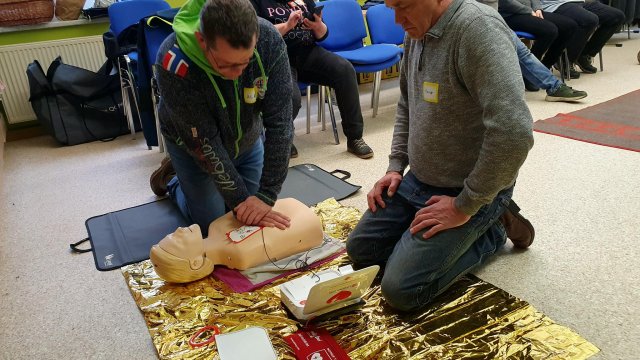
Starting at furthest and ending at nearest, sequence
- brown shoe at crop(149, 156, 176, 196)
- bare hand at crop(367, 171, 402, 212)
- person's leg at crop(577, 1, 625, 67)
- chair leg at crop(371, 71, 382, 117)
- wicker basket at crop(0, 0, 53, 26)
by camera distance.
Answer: person's leg at crop(577, 1, 625, 67) → chair leg at crop(371, 71, 382, 117) → wicker basket at crop(0, 0, 53, 26) → brown shoe at crop(149, 156, 176, 196) → bare hand at crop(367, 171, 402, 212)

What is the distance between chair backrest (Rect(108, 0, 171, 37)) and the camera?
3.00 metres

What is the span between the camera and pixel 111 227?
2.04 m

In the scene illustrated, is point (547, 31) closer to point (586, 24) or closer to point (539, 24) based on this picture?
point (539, 24)

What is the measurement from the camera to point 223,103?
58.6 inches

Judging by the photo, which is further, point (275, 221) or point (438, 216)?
point (275, 221)

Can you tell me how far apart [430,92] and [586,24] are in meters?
3.47

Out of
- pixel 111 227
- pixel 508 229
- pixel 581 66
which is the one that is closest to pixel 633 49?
pixel 581 66

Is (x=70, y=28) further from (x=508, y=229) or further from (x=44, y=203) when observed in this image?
(x=508, y=229)

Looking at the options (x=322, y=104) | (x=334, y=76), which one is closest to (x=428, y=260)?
(x=334, y=76)

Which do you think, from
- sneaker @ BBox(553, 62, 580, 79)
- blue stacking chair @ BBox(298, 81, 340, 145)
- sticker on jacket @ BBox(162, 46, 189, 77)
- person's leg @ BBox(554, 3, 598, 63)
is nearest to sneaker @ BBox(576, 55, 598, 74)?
sneaker @ BBox(553, 62, 580, 79)

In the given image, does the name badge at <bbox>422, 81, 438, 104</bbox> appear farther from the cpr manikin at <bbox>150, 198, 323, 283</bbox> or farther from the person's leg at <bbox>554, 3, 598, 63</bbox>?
the person's leg at <bbox>554, 3, 598, 63</bbox>

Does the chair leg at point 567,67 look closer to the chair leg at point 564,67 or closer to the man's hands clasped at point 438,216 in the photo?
the chair leg at point 564,67

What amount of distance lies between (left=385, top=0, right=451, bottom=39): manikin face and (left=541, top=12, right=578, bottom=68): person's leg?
3.19 metres

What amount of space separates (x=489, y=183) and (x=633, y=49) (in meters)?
5.31
